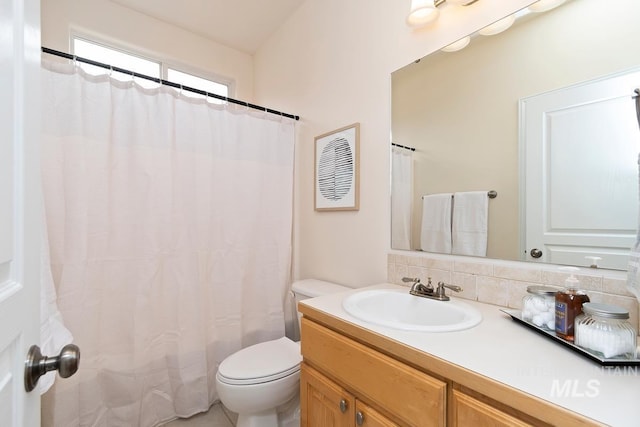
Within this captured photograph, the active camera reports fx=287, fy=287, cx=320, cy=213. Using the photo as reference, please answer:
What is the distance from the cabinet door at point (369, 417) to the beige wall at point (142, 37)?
2.67 metres

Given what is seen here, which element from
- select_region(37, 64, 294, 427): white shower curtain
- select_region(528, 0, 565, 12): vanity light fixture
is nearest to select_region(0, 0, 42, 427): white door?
select_region(37, 64, 294, 427): white shower curtain

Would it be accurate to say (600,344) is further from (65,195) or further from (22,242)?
(65,195)

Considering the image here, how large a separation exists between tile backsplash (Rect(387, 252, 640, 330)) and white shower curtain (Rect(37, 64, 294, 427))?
1044 millimetres

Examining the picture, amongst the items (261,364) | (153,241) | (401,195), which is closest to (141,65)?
(153,241)

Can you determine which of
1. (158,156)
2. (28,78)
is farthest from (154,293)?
(28,78)

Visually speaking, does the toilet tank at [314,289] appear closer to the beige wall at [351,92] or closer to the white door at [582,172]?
the beige wall at [351,92]

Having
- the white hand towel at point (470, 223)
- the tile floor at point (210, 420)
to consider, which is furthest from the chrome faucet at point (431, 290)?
the tile floor at point (210, 420)

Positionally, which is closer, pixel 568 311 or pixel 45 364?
pixel 45 364

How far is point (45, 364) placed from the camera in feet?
1.77

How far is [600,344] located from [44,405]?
2155 mm

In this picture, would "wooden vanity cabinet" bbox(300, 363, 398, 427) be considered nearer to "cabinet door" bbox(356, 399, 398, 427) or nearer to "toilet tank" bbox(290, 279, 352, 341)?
"cabinet door" bbox(356, 399, 398, 427)

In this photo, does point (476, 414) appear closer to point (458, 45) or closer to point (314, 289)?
point (314, 289)

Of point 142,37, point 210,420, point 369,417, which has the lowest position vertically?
point 210,420

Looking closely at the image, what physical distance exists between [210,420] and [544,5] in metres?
2.54
